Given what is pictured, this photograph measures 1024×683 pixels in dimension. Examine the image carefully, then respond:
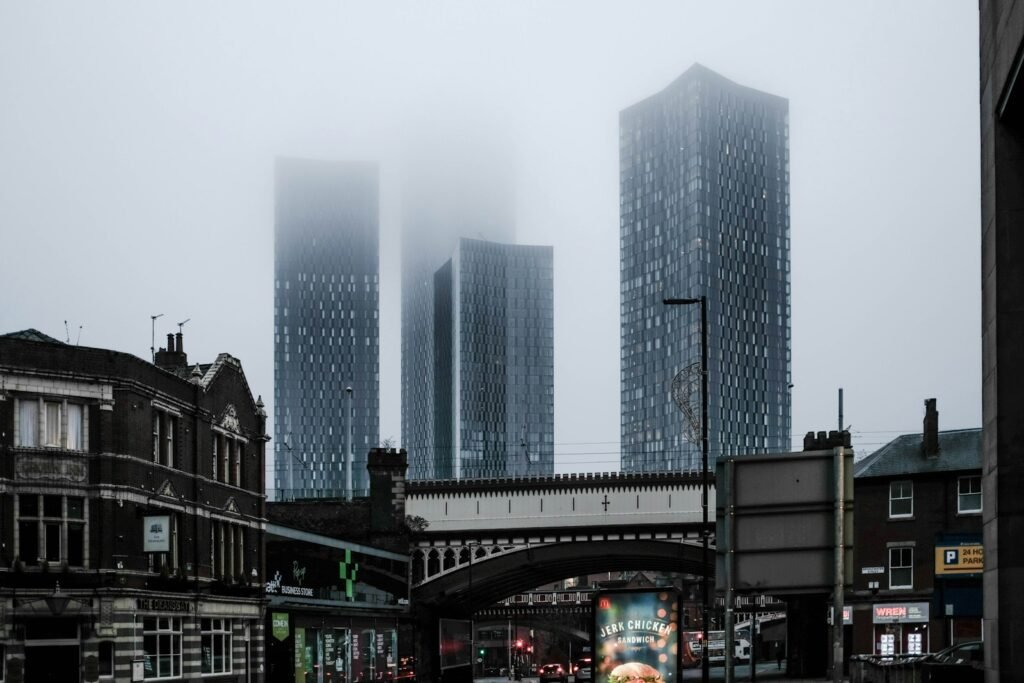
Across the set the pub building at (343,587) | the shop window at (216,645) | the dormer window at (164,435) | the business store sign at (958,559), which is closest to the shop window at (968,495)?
the business store sign at (958,559)

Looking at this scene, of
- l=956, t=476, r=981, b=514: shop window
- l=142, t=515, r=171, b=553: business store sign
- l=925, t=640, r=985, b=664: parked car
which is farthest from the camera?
l=956, t=476, r=981, b=514: shop window

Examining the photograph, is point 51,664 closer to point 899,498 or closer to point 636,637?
point 636,637

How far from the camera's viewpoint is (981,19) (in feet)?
78.2

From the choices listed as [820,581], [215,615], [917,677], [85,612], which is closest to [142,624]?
[85,612]

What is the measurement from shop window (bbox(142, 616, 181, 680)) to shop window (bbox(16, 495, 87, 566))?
172 inches

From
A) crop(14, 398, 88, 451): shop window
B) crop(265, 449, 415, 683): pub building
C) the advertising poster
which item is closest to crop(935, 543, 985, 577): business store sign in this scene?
crop(265, 449, 415, 683): pub building

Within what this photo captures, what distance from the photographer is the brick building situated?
2657 inches

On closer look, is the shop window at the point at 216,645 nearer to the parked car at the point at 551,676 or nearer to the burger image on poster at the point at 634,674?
the burger image on poster at the point at 634,674

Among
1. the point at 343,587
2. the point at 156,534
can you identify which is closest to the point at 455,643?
the point at 343,587

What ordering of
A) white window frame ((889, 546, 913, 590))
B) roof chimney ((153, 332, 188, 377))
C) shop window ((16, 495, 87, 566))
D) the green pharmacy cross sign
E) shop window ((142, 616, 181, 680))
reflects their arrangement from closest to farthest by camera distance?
shop window ((16, 495, 87, 566)), shop window ((142, 616, 181, 680)), roof chimney ((153, 332, 188, 377)), white window frame ((889, 546, 913, 590)), the green pharmacy cross sign

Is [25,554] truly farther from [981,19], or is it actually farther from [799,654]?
[799,654]

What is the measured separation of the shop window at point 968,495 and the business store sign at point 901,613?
5.12 m

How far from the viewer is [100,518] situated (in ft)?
153

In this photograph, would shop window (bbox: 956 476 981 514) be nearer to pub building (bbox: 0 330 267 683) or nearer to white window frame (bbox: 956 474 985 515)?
white window frame (bbox: 956 474 985 515)
